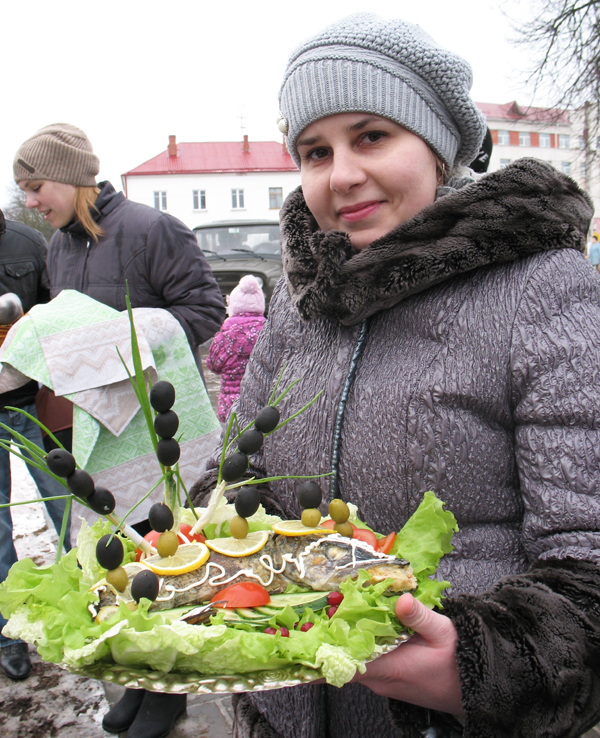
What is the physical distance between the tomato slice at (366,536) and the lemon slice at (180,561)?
10.0 inches

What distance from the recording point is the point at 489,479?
109cm

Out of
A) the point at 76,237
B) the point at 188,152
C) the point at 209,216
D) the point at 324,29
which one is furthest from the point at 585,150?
the point at 188,152

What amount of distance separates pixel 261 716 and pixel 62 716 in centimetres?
169

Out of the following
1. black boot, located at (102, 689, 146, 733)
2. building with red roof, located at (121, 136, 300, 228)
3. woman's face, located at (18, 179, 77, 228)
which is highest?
building with red roof, located at (121, 136, 300, 228)

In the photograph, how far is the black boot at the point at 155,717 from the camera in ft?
7.93

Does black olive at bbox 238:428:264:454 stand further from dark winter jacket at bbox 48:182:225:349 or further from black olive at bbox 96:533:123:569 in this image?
dark winter jacket at bbox 48:182:225:349

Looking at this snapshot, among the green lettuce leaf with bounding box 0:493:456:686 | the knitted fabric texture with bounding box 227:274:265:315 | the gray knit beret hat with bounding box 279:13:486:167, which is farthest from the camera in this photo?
the knitted fabric texture with bounding box 227:274:265:315

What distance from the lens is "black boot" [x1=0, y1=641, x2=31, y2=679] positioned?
2.83m

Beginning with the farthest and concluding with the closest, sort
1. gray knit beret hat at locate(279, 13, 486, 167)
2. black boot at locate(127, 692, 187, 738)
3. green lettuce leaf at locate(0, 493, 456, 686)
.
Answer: black boot at locate(127, 692, 187, 738)
gray knit beret hat at locate(279, 13, 486, 167)
green lettuce leaf at locate(0, 493, 456, 686)

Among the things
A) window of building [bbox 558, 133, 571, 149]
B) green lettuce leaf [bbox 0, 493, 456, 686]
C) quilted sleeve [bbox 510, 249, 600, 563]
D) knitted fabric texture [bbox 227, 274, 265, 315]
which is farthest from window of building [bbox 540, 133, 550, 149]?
green lettuce leaf [bbox 0, 493, 456, 686]

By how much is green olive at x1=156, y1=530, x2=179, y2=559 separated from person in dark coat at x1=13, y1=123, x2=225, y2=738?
193 cm

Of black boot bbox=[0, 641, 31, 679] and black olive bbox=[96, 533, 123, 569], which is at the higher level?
black olive bbox=[96, 533, 123, 569]

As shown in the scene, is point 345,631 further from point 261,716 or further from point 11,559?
point 11,559

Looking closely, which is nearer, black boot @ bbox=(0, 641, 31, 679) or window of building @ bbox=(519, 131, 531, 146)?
black boot @ bbox=(0, 641, 31, 679)
